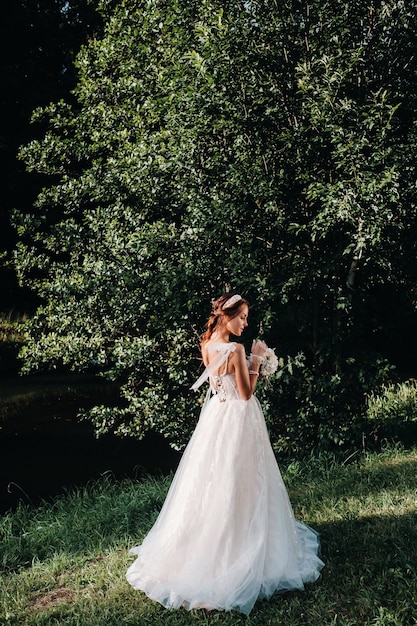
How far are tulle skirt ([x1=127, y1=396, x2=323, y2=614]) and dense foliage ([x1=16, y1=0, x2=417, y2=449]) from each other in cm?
229

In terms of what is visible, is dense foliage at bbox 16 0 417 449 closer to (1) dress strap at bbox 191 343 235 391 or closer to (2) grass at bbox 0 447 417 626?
(2) grass at bbox 0 447 417 626

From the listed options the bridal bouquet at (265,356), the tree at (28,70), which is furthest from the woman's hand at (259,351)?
the tree at (28,70)

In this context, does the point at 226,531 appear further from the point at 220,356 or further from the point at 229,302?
the point at 229,302

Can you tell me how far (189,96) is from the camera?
21.6ft

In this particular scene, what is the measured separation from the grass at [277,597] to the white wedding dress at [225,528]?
11cm

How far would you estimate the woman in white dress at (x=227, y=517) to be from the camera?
414 cm

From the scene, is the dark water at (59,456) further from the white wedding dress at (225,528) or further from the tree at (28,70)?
the tree at (28,70)

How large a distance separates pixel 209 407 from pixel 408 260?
11.6 ft

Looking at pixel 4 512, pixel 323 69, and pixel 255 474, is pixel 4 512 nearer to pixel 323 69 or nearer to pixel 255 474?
pixel 255 474

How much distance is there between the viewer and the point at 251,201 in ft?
22.9

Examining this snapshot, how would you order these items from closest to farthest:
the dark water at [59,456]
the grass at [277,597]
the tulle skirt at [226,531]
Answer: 1. the grass at [277,597]
2. the tulle skirt at [226,531]
3. the dark water at [59,456]

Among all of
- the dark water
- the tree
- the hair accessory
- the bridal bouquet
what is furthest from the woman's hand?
the tree

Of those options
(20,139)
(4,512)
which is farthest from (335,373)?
(20,139)

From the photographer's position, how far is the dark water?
8.51 meters
